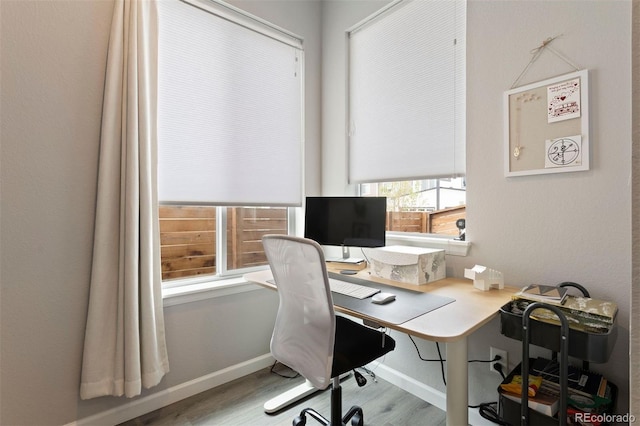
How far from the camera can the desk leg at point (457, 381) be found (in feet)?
4.13

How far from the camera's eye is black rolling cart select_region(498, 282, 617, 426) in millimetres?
1082

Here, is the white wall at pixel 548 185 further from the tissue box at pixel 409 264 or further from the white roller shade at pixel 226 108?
the white roller shade at pixel 226 108

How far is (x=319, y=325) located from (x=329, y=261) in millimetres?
1041

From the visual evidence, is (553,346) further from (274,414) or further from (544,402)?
(274,414)

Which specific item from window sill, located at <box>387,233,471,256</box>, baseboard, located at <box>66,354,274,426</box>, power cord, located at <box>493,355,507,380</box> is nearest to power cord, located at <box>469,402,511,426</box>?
power cord, located at <box>493,355,507,380</box>

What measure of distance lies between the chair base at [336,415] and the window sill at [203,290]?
2.91 ft

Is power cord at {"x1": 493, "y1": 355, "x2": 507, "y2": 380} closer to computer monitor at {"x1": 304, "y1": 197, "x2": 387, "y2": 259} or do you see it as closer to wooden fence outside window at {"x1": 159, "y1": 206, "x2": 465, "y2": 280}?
wooden fence outside window at {"x1": 159, "y1": 206, "x2": 465, "y2": 280}

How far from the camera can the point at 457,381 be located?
4.14 ft

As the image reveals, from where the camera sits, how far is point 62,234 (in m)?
1.60

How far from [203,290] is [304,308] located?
0.94m

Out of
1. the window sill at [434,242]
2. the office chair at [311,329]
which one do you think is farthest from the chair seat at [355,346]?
the window sill at [434,242]

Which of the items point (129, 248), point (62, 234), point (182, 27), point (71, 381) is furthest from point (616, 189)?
point (71, 381)

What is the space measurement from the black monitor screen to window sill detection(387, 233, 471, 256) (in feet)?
0.75

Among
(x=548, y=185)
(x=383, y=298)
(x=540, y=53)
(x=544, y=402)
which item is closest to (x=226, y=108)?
(x=383, y=298)
